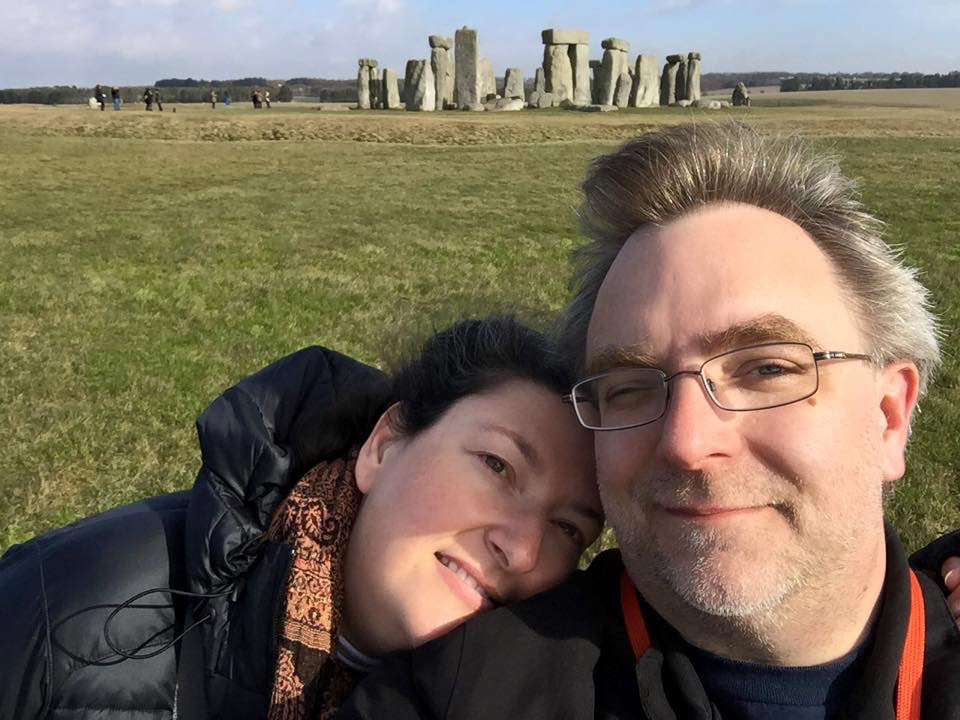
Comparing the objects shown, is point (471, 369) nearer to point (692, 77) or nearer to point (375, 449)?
point (375, 449)

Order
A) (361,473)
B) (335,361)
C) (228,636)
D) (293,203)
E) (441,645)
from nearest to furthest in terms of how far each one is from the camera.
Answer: (441,645)
(228,636)
(361,473)
(335,361)
(293,203)

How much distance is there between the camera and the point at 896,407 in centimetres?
190

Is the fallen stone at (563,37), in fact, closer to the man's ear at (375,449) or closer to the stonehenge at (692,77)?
the stonehenge at (692,77)

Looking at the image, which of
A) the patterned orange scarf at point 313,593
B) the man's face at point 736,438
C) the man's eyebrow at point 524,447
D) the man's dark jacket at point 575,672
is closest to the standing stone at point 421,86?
the patterned orange scarf at point 313,593

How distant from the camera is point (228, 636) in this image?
6.82 ft

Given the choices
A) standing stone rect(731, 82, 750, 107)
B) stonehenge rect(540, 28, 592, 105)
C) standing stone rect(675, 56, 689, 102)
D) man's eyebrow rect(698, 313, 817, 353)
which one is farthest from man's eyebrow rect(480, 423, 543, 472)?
standing stone rect(731, 82, 750, 107)

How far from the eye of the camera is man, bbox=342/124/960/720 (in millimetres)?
1620

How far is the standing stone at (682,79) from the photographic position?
142 feet

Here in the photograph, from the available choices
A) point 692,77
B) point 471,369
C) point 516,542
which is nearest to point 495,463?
point 516,542

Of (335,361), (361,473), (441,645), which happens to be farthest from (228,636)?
(335,361)

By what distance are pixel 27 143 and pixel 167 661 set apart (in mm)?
23922

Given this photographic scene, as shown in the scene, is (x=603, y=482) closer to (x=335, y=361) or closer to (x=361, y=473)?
(x=361, y=473)

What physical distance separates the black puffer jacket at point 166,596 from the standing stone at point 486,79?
37.2 metres

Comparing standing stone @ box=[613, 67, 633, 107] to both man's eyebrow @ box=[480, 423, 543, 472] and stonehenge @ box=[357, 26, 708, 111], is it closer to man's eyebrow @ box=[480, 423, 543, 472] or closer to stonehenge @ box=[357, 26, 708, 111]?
stonehenge @ box=[357, 26, 708, 111]
